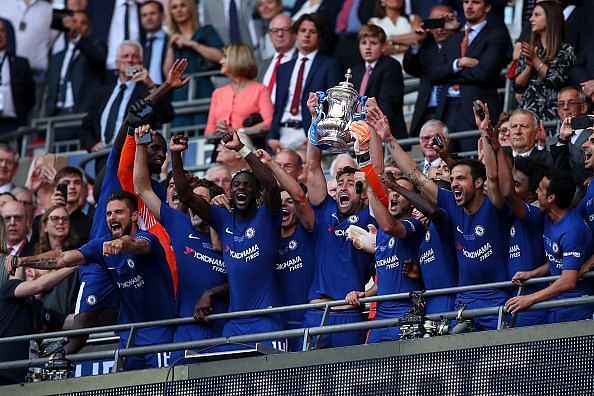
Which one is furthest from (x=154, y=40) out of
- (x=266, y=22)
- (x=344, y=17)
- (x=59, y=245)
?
(x=59, y=245)

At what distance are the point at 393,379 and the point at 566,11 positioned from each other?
5.49 meters

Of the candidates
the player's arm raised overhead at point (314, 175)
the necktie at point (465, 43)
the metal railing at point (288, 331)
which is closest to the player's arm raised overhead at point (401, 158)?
the player's arm raised overhead at point (314, 175)

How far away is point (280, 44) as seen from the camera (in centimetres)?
1922

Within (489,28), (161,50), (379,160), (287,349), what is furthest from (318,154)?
(161,50)

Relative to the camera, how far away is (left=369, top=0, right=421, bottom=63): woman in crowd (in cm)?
1944

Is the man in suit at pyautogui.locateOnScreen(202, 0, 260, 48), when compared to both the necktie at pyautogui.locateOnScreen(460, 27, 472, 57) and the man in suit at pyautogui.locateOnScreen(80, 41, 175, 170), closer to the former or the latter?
the man in suit at pyautogui.locateOnScreen(80, 41, 175, 170)

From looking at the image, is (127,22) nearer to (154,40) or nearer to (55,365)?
(154,40)

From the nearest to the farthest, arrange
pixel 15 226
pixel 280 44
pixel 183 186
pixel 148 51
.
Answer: pixel 183 186
pixel 15 226
pixel 280 44
pixel 148 51

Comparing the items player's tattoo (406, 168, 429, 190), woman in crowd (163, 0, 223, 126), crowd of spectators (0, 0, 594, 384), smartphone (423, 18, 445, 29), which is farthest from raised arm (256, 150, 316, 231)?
woman in crowd (163, 0, 223, 126)

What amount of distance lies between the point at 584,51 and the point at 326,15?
4155 millimetres

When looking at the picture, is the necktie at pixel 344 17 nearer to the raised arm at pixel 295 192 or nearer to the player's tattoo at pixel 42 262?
the raised arm at pixel 295 192

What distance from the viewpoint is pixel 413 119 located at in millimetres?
18359

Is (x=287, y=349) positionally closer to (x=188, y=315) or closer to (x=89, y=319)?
(x=188, y=315)

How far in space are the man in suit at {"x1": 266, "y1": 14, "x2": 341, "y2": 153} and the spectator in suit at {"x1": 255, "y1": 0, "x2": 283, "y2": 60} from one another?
156 centimetres
